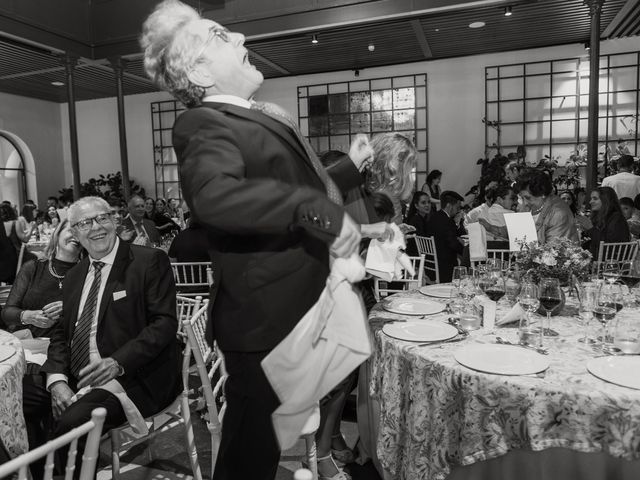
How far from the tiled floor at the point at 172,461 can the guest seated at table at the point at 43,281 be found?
789 millimetres

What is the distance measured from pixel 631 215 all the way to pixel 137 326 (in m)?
5.53

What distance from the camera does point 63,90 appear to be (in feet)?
40.9

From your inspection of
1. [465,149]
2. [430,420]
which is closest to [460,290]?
[430,420]

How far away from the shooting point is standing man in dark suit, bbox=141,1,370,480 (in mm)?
920

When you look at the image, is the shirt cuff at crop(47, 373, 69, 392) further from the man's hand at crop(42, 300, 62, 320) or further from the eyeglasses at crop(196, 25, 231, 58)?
the eyeglasses at crop(196, 25, 231, 58)

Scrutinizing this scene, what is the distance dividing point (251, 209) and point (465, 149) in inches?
389

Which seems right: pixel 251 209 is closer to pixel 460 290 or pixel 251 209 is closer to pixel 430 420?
pixel 430 420

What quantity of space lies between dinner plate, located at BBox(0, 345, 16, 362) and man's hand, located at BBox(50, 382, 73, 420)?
248 millimetres

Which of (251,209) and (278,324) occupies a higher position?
(251,209)

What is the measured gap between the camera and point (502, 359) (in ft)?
5.24

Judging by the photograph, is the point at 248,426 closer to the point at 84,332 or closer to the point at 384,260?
the point at 384,260

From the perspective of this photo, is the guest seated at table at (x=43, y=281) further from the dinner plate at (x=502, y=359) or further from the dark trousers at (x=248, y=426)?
the dinner plate at (x=502, y=359)

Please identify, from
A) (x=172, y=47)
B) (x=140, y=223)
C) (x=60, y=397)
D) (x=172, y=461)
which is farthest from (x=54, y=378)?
(x=140, y=223)

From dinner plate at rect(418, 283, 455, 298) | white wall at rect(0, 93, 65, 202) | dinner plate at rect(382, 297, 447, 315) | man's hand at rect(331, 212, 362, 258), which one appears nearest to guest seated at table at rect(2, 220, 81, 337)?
dinner plate at rect(382, 297, 447, 315)
